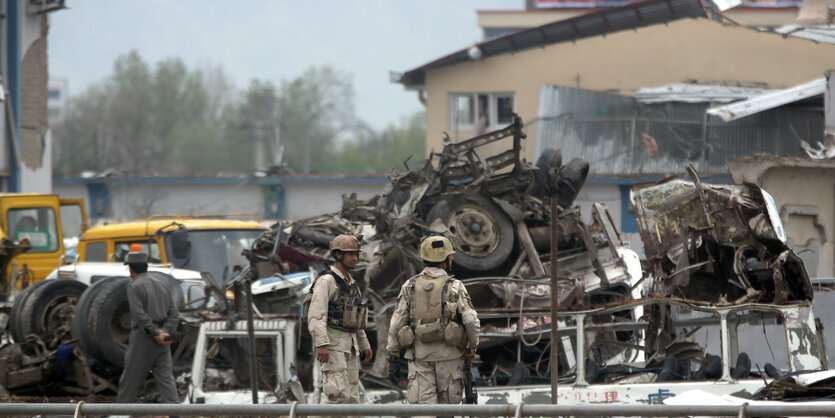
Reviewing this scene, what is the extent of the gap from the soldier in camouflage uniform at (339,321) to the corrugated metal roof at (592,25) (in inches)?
846

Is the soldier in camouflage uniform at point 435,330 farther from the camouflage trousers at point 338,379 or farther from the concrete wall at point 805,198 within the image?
the concrete wall at point 805,198

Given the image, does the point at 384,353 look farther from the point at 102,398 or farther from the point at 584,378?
the point at 102,398

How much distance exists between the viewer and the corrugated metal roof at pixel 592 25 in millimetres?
27469

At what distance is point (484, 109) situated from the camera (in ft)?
102

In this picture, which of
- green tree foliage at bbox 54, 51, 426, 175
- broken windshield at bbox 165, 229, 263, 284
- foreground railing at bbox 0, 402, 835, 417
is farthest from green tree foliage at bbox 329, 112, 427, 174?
foreground railing at bbox 0, 402, 835, 417

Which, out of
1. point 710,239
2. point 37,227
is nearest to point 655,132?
point 37,227

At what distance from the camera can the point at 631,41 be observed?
2838cm

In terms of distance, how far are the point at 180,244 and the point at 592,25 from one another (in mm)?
17632

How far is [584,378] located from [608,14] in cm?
2179

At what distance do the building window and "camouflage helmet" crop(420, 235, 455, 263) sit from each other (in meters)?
23.9

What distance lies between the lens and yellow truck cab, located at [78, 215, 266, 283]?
13.9 m

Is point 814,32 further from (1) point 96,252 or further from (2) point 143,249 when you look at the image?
(1) point 96,252

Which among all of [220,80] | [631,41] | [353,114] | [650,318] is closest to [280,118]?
[353,114]

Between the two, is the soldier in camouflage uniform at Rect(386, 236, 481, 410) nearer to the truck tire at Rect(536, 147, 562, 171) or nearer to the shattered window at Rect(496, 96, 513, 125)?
the truck tire at Rect(536, 147, 562, 171)
